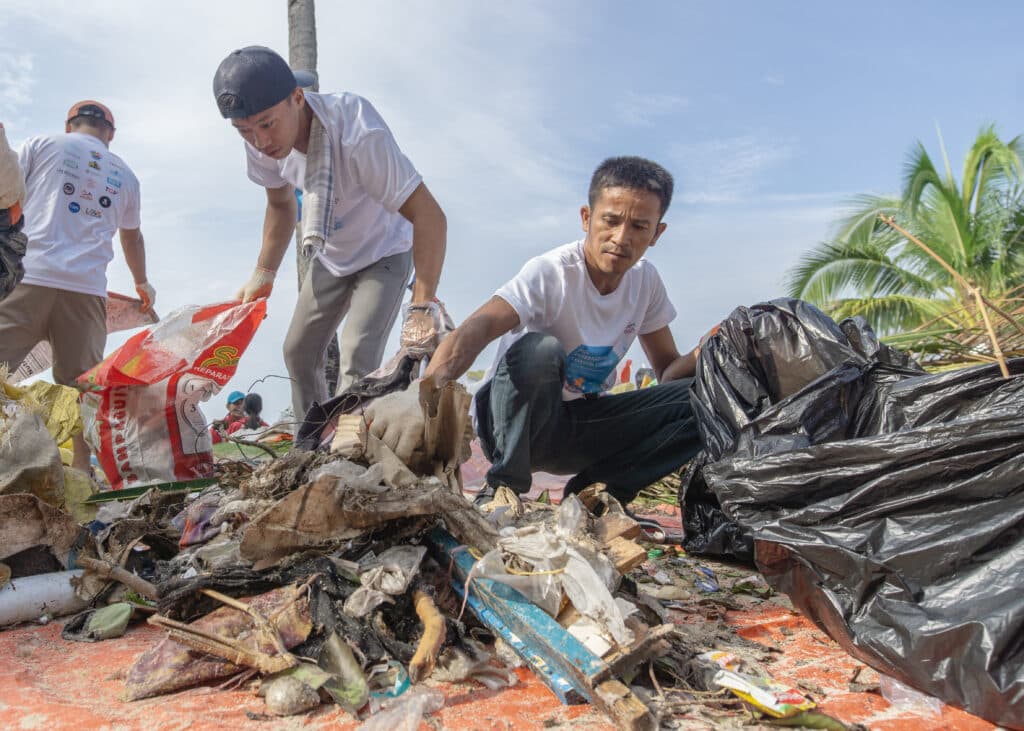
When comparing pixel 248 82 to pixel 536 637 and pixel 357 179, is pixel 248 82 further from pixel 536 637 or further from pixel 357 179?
pixel 536 637

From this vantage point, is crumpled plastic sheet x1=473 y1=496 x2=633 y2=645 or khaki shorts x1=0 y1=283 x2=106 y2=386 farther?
khaki shorts x1=0 y1=283 x2=106 y2=386

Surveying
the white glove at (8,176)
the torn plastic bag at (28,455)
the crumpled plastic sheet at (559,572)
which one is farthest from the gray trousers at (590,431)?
the white glove at (8,176)

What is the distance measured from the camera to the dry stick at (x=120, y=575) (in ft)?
5.74

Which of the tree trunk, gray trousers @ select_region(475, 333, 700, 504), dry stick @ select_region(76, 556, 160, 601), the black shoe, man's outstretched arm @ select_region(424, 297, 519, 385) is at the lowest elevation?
the black shoe

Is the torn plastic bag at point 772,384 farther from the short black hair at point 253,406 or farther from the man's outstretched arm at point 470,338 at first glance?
the short black hair at point 253,406

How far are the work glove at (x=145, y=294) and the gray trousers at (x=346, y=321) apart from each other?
123 centimetres

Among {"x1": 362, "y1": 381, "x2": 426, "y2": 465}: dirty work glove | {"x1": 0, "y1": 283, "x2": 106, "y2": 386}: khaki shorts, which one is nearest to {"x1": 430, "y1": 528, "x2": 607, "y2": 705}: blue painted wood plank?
{"x1": 362, "y1": 381, "x2": 426, "y2": 465}: dirty work glove

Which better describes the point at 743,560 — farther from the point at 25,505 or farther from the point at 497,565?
the point at 25,505

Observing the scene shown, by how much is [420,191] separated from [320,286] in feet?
2.66

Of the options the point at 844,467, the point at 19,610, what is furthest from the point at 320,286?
the point at 844,467

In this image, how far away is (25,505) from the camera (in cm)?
180

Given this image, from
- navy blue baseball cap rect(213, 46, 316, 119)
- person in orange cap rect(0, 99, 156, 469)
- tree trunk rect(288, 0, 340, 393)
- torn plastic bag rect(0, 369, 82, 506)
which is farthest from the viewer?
tree trunk rect(288, 0, 340, 393)

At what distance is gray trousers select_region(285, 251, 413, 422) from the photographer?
3025mm

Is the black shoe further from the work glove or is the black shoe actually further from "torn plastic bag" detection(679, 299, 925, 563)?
the work glove
